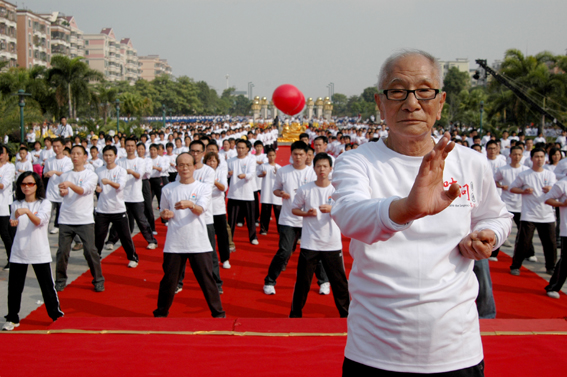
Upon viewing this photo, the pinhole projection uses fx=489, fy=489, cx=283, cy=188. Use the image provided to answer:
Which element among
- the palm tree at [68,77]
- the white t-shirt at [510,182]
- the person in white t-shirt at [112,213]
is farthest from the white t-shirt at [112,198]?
the palm tree at [68,77]

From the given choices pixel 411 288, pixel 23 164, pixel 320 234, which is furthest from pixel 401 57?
pixel 23 164

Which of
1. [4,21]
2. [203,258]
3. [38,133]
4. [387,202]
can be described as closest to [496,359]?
[387,202]

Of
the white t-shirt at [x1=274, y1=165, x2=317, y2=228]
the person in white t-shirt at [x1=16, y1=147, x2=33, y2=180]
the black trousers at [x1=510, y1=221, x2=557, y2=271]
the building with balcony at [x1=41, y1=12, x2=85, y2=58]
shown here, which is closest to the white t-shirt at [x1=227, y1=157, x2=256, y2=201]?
the white t-shirt at [x1=274, y1=165, x2=317, y2=228]

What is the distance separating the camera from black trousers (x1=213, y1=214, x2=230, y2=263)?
679cm

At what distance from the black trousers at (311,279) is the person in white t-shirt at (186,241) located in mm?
735

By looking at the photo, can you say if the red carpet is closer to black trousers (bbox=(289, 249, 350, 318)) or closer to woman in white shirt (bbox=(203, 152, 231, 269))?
black trousers (bbox=(289, 249, 350, 318))

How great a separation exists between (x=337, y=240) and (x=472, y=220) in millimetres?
3123

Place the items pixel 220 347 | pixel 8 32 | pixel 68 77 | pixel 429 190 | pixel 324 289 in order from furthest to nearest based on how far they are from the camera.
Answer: pixel 8 32 < pixel 68 77 < pixel 324 289 < pixel 220 347 < pixel 429 190

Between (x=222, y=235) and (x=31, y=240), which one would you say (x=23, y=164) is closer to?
(x=222, y=235)

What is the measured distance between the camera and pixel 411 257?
154cm

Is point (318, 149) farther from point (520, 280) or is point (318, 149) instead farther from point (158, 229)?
point (520, 280)

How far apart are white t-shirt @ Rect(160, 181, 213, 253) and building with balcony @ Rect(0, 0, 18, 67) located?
Result: 49203 millimetres

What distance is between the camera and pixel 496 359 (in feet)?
8.73

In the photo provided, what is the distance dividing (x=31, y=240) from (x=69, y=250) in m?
1.15
